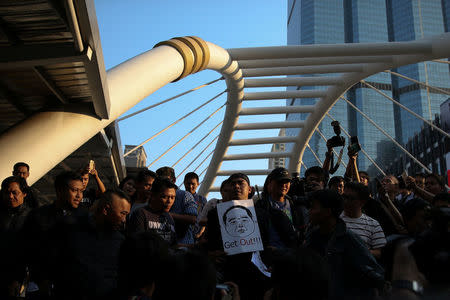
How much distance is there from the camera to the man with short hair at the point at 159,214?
3.98 meters

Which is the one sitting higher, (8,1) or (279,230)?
(8,1)

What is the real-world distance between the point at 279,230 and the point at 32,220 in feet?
6.53

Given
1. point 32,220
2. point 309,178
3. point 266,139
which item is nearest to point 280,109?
point 266,139

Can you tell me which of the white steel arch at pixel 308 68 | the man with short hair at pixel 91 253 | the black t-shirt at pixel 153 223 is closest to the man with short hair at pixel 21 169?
the black t-shirt at pixel 153 223

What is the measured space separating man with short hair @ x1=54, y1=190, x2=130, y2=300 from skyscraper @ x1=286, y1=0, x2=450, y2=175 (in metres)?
98.4

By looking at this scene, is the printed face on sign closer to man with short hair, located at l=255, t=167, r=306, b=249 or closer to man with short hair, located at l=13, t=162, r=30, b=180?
man with short hair, located at l=255, t=167, r=306, b=249

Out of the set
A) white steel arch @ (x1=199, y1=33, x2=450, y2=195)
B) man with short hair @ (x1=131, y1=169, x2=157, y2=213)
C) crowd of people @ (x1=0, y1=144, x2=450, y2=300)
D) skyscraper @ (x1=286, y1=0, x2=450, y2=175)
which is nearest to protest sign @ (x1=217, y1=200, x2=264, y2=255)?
crowd of people @ (x1=0, y1=144, x2=450, y2=300)

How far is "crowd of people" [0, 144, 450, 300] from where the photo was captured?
209cm

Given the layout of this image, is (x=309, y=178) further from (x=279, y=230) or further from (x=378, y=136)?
(x=378, y=136)

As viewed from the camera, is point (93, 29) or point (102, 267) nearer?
point (102, 267)

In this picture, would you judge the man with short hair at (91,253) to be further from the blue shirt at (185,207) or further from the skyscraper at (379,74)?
the skyscraper at (379,74)

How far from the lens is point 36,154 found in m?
5.54

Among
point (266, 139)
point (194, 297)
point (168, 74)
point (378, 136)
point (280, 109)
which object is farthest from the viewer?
point (378, 136)

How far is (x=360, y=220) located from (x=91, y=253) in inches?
96.6
